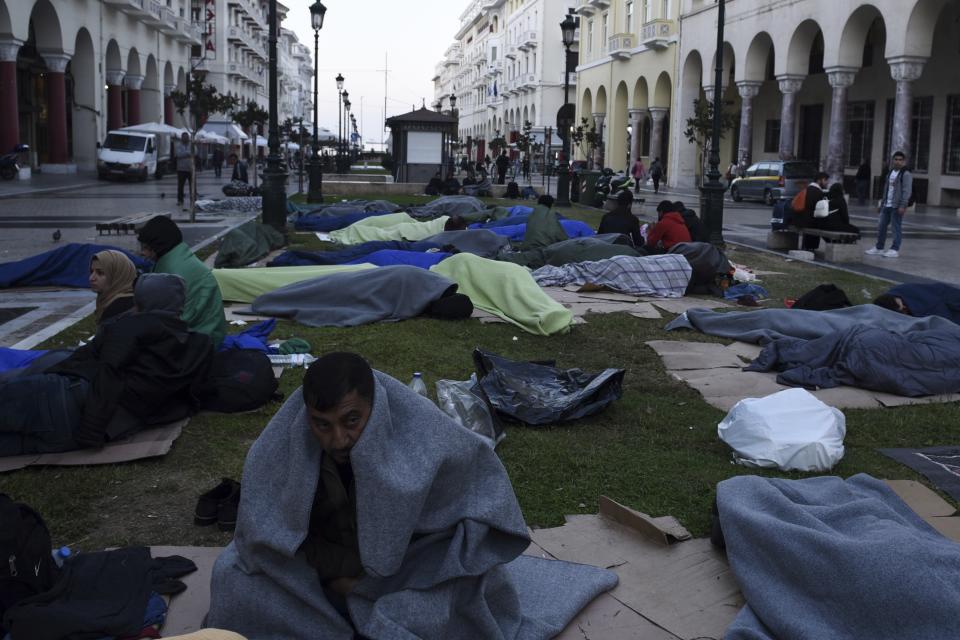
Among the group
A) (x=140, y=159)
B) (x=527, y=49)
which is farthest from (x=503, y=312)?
(x=527, y=49)

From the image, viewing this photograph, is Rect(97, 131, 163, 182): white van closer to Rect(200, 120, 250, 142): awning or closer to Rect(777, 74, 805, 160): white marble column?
Rect(200, 120, 250, 142): awning

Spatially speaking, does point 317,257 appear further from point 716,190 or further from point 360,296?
point 716,190

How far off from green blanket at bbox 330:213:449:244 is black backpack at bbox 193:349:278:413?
857 centimetres

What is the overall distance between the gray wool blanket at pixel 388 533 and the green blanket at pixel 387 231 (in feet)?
37.7

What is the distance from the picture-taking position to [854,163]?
1228 inches

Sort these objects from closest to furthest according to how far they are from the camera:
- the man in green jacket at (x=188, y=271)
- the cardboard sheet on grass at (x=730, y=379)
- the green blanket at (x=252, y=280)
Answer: the cardboard sheet on grass at (x=730, y=379), the man in green jacket at (x=188, y=271), the green blanket at (x=252, y=280)

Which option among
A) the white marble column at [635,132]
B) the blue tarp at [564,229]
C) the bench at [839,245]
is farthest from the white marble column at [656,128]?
the blue tarp at [564,229]

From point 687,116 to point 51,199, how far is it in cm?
2376

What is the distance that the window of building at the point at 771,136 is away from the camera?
1432 inches

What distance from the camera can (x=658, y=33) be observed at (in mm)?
39031

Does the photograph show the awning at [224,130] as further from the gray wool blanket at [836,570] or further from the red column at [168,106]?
the gray wool blanket at [836,570]

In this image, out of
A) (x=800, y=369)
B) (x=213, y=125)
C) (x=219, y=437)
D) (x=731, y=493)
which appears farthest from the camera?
(x=213, y=125)

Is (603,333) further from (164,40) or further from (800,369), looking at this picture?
(164,40)

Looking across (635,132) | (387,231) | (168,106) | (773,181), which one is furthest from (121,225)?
(168,106)
